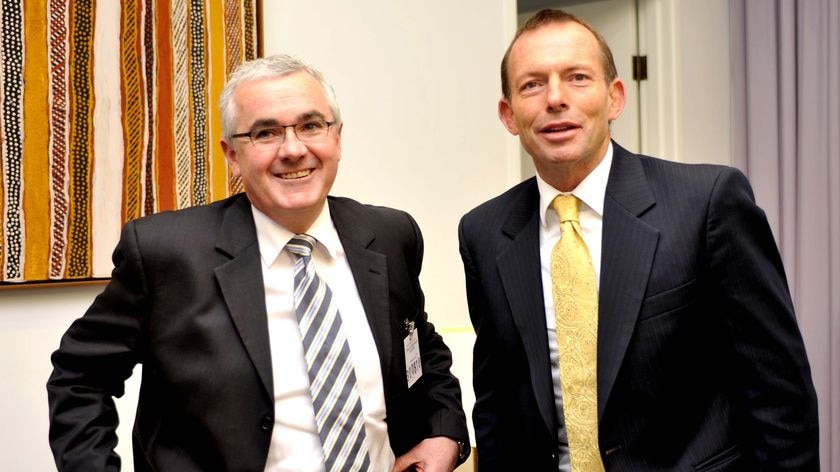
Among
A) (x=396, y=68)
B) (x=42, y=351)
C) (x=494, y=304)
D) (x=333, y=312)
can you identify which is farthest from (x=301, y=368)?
(x=396, y=68)

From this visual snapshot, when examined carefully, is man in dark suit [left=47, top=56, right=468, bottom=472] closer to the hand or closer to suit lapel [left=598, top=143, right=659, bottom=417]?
the hand

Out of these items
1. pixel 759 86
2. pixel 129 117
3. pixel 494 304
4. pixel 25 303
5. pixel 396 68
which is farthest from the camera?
pixel 759 86

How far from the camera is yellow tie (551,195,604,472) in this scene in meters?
1.46

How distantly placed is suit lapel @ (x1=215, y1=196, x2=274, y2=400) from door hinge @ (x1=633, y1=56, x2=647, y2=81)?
2737 mm

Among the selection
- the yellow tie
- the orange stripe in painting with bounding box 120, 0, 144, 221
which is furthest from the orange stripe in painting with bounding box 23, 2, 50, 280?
the yellow tie

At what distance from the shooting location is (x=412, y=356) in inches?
64.7

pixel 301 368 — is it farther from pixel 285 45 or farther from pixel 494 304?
pixel 285 45

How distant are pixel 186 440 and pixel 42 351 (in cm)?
→ 61

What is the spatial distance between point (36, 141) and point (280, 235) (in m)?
0.64

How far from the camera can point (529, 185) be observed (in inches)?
67.4

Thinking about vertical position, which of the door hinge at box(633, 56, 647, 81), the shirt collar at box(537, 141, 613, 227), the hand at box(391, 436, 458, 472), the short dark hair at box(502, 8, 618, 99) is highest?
the door hinge at box(633, 56, 647, 81)

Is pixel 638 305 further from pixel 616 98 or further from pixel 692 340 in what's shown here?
pixel 616 98

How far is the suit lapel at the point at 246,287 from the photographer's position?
142cm

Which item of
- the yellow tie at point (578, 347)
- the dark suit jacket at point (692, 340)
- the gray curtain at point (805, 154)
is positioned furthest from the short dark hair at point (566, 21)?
the gray curtain at point (805, 154)
